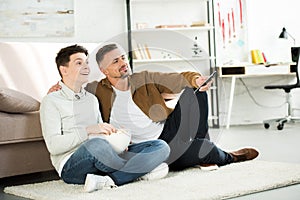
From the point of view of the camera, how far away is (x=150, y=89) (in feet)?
9.30

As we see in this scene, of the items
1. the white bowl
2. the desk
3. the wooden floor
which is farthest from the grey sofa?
the desk

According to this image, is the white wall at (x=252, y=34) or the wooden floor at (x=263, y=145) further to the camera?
the white wall at (x=252, y=34)

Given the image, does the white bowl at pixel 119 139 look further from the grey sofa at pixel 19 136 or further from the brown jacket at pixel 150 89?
the grey sofa at pixel 19 136

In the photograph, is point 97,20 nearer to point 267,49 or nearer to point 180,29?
point 180,29

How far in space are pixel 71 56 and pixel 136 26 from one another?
3252mm

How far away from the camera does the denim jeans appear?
289 cm

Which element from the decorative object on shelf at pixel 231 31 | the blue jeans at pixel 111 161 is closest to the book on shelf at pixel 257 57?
the decorative object on shelf at pixel 231 31

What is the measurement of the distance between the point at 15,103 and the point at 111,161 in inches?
23.3

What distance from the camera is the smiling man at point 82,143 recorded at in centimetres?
248

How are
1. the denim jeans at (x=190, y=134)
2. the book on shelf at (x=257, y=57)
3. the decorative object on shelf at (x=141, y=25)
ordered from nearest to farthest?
the denim jeans at (x=190, y=134)
the decorative object on shelf at (x=141, y=25)
the book on shelf at (x=257, y=57)

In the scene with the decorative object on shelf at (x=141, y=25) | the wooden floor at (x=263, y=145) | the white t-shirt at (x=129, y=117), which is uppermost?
the decorative object on shelf at (x=141, y=25)

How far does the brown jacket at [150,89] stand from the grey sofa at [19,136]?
35 centimetres

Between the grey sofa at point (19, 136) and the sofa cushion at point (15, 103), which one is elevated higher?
the sofa cushion at point (15, 103)

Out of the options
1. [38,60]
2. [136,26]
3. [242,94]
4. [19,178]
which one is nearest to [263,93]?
[242,94]
